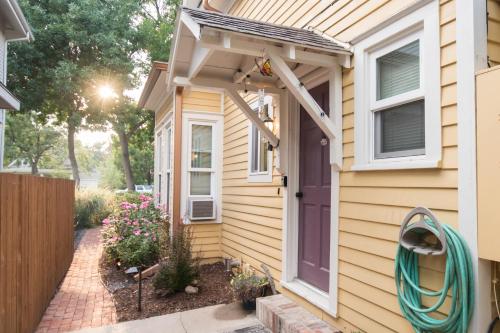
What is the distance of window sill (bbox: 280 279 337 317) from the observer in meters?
3.17

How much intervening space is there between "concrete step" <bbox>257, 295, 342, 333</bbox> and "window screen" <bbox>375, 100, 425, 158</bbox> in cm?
158

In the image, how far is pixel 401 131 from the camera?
2.55 metres

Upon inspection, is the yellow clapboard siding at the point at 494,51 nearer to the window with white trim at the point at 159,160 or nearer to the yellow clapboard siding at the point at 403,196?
the yellow clapboard siding at the point at 403,196

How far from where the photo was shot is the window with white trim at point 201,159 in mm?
6203

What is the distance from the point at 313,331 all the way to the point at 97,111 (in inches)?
597

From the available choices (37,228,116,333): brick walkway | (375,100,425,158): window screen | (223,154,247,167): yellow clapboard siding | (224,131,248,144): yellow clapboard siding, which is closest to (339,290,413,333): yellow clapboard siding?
(375,100,425,158): window screen

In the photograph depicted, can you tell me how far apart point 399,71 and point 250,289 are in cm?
283

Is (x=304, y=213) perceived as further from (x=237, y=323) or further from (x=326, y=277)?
(x=237, y=323)

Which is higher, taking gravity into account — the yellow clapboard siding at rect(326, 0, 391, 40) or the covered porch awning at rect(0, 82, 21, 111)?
the yellow clapboard siding at rect(326, 0, 391, 40)

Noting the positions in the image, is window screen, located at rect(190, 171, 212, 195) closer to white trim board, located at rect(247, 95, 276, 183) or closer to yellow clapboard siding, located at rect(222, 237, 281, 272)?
yellow clapboard siding, located at rect(222, 237, 281, 272)

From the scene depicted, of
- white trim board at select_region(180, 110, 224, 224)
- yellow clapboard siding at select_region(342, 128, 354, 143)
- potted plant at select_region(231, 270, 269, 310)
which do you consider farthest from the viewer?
white trim board at select_region(180, 110, 224, 224)

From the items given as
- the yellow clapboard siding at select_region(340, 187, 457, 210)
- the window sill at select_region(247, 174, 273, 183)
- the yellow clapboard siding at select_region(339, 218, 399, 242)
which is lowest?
the yellow clapboard siding at select_region(339, 218, 399, 242)

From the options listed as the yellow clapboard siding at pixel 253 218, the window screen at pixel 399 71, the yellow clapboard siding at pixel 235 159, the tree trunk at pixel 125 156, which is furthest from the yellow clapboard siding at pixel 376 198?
the tree trunk at pixel 125 156

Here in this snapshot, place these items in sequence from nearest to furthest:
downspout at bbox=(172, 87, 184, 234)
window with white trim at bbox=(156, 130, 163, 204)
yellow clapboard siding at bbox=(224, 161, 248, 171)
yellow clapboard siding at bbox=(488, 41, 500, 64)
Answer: yellow clapboard siding at bbox=(488, 41, 500, 64) → yellow clapboard siding at bbox=(224, 161, 248, 171) → downspout at bbox=(172, 87, 184, 234) → window with white trim at bbox=(156, 130, 163, 204)
